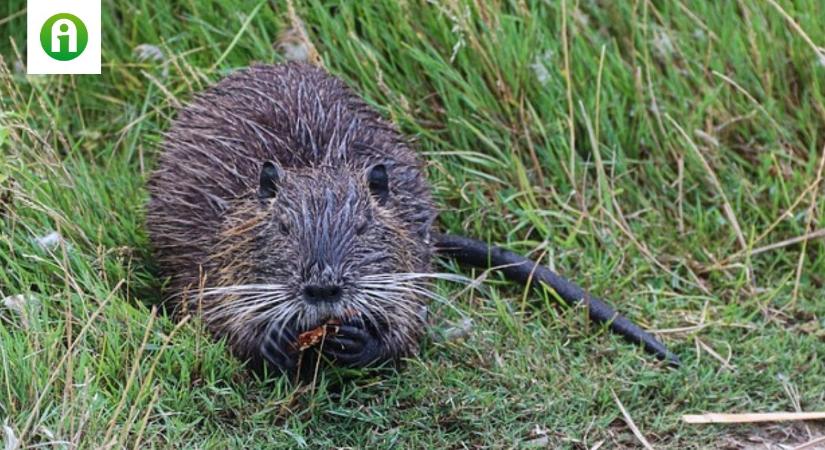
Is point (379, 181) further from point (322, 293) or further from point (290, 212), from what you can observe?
point (322, 293)

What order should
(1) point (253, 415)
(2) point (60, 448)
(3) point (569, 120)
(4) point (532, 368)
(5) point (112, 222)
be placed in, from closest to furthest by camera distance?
(2) point (60, 448) → (1) point (253, 415) → (4) point (532, 368) → (5) point (112, 222) → (3) point (569, 120)

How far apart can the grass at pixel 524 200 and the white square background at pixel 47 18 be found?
0.08 metres

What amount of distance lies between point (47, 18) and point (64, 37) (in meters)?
0.12

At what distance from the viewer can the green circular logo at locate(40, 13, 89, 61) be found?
13.9 ft

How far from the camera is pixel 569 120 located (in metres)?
4.32

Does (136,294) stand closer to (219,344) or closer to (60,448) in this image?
(219,344)

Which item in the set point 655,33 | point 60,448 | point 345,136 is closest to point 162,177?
point 345,136

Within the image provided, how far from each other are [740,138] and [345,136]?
1.39 meters

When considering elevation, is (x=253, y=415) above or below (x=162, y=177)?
below

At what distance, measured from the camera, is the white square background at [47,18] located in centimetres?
424

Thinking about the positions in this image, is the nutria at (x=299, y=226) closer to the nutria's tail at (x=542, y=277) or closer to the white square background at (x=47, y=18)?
the nutria's tail at (x=542, y=277)

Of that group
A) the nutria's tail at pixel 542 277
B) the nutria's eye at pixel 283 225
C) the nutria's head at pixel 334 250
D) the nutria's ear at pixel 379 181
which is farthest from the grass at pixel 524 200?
the nutria's ear at pixel 379 181

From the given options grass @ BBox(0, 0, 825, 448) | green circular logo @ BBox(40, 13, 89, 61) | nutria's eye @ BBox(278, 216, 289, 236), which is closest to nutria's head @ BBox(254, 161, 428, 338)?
nutria's eye @ BBox(278, 216, 289, 236)

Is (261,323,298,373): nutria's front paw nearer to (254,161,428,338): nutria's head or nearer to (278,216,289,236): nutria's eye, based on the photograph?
(254,161,428,338): nutria's head
